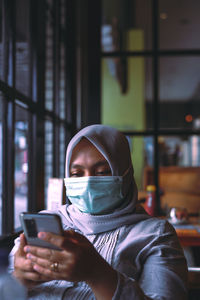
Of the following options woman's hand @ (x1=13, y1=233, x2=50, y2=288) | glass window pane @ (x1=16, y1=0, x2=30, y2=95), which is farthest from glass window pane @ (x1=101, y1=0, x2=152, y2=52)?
woman's hand @ (x1=13, y1=233, x2=50, y2=288)

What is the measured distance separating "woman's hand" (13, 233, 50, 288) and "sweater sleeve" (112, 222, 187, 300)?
0.59 ft

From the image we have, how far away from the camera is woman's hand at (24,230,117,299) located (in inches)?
A: 29.7

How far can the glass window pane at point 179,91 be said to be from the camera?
912cm

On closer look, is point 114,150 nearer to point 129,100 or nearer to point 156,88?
point 156,88

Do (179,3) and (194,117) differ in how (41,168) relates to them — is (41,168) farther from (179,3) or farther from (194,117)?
(194,117)

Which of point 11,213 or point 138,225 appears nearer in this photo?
point 138,225

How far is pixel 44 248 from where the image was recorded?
77 cm

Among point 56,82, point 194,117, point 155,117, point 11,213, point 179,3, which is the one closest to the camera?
point 11,213

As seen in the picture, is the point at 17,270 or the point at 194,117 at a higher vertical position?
the point at 194,117

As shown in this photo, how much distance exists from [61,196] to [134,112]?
5.87m

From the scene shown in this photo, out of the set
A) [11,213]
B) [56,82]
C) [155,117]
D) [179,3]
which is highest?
[179,3]

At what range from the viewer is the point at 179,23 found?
251 inches

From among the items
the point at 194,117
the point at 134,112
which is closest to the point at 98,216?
the point at 134,112

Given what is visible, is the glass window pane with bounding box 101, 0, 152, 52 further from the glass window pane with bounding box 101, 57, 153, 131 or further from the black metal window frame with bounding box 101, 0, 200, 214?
the black metal window frame with bounding box 101, 0, 200, 214
